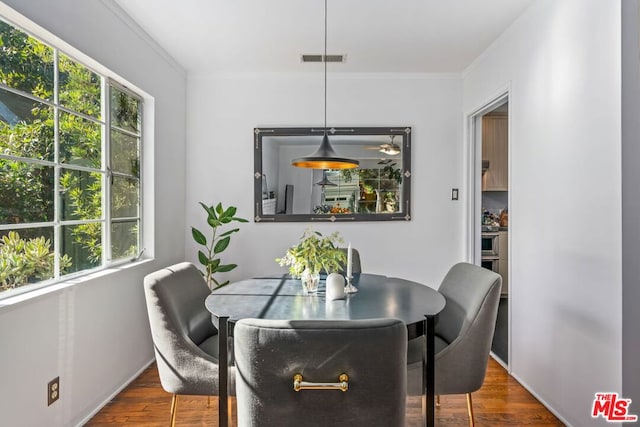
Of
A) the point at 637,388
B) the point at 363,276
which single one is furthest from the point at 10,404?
the point at 637,388

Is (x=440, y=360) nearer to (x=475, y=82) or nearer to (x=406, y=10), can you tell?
(x=406, y=10)

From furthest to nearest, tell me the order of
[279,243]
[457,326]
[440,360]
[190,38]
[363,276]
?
[279,243] → [190,38] → [363,276] → [457,326] → [440,360]

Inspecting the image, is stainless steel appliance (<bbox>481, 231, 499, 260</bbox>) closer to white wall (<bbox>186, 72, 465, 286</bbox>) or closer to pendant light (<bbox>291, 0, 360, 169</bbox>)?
white wall (<bbox>186, 72, 465, 286</bbox>)

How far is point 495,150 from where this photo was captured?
5137 millimetres

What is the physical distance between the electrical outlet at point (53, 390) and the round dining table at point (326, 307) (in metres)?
0.90

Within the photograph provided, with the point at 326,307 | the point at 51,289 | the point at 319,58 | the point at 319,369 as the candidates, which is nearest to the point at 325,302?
the point at 326,307

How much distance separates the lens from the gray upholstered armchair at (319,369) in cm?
114

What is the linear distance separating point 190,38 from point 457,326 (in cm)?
288

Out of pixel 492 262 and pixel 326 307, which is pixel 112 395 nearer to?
pixel 326 307

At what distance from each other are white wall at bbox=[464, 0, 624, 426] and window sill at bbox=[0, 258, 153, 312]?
276 cm

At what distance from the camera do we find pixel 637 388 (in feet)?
6.08

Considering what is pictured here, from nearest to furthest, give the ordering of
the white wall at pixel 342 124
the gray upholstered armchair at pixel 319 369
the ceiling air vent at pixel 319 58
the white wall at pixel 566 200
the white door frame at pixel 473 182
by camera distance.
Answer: the gray upholstered armchair at pixel 319 369, the white wall at pixel 566 200, the ceiling air vent at pixel 319 58, the white door frame at pixel 473 182, the white wall at pixel 342 124

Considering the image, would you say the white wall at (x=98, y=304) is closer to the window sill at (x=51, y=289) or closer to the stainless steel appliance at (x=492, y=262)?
the window sill at (x=51, y=289)

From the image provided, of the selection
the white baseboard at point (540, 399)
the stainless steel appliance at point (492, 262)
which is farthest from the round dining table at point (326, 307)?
the stainless steel appliance at point (492, 262)
